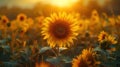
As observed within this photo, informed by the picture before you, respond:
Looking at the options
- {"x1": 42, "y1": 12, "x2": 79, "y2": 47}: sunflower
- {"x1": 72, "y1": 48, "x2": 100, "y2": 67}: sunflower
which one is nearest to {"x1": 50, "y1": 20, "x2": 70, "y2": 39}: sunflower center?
{"x1": 42, "y1": 12, "x2": 79, "y2": 47}: sunflower

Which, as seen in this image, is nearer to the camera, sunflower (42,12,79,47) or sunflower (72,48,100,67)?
sunflower (72,48,100,67)

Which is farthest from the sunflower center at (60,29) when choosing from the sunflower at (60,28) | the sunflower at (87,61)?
Result: the sunflower at (87,61)

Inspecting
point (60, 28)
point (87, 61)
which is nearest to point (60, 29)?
point (60, 28)

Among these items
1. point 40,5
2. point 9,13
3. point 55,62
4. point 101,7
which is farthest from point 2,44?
point 40,5

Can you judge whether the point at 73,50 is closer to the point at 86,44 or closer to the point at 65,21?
the point at 86,44

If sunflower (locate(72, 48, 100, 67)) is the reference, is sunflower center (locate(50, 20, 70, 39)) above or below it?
above

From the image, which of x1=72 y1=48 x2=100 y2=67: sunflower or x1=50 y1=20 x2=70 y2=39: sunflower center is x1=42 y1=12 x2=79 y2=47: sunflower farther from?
x1=72 y1=48 x2=100 y2=67: sunflower

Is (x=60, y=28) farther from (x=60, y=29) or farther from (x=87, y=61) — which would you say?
(x=87, y=61)

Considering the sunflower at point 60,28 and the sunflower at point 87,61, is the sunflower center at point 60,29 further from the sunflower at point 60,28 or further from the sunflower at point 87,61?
the sunflower at point 87,61
